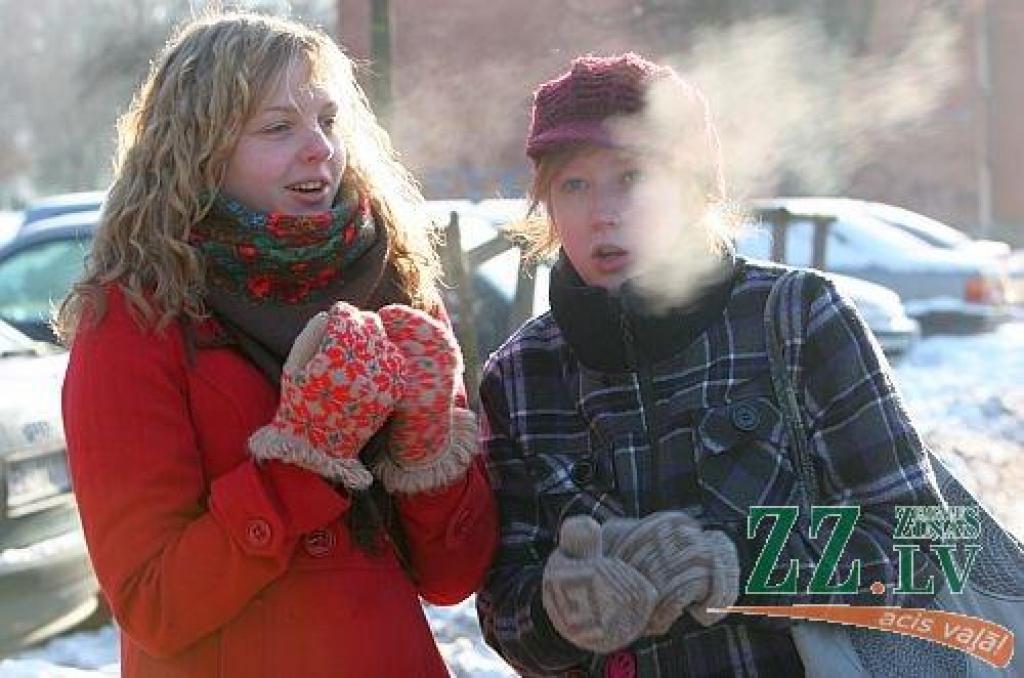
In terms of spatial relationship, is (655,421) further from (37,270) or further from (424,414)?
(37,270)

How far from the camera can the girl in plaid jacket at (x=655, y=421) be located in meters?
2.07

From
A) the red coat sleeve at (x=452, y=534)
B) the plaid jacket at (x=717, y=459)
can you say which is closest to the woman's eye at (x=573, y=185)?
the plaid jacket at (x=717, y=459)

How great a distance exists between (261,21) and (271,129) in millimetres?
187

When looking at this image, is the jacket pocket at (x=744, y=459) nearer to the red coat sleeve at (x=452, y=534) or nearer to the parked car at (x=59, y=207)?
the red coat sleeve at (x=452, y=534)

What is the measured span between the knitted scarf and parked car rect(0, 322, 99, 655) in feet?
9.85

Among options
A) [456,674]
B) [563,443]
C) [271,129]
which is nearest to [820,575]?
A: [563,443]

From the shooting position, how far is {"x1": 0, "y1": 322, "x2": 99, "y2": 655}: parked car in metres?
4.83

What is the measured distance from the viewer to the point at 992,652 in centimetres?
207

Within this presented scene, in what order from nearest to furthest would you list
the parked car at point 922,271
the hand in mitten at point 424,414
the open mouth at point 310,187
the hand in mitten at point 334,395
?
the hand in mitten at point 334,395
the hand in mitten at point 424,414
the open mouth at point 310,187
the parked car at point 922,271

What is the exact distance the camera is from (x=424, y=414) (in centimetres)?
212

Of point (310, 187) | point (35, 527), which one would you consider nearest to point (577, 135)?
point (310, 187)

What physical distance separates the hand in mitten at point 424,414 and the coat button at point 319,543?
0.40ft

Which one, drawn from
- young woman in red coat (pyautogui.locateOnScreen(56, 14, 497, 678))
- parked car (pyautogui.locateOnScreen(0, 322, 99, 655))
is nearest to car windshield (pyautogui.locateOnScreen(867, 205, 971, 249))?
parked car (pyautogui.locateOnScreen(0, 322, 99, 655))

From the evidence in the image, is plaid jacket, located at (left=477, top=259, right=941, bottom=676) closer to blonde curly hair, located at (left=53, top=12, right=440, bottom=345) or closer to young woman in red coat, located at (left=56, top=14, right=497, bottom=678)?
young woman in red coat, located at (left=56, top=14, right=497, bottom=678)
